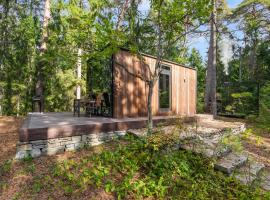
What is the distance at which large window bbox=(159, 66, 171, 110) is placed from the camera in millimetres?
7129

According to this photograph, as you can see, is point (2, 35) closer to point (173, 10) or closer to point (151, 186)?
point (173, 10)

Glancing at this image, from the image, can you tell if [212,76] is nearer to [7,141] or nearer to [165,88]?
[165,88]

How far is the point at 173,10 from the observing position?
407 cm

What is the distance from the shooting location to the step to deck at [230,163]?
3.51m

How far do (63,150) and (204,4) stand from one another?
3.94m

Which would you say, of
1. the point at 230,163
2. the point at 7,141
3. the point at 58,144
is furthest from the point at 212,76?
the point at 7,141

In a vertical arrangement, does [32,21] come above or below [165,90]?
above

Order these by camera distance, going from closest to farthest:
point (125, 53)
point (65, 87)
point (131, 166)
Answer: point (131, 166)
point (125, 53)
point (65, 87)

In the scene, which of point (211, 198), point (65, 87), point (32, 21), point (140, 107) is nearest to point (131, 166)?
point (211, 198)

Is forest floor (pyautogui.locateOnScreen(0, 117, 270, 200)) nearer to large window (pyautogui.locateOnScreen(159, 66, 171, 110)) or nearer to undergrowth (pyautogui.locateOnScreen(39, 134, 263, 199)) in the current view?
undergrowth (pyautogui.locateOnScreen(39, 134, 263, 199))

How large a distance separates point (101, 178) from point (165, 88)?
469 cm

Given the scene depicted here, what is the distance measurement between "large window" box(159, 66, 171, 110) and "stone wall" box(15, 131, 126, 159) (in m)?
2.91

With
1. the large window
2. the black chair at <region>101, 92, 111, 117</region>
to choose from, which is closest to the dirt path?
the black chair at <region>101, 92, 111, 117</region>

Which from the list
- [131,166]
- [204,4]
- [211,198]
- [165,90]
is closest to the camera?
[211,198]
